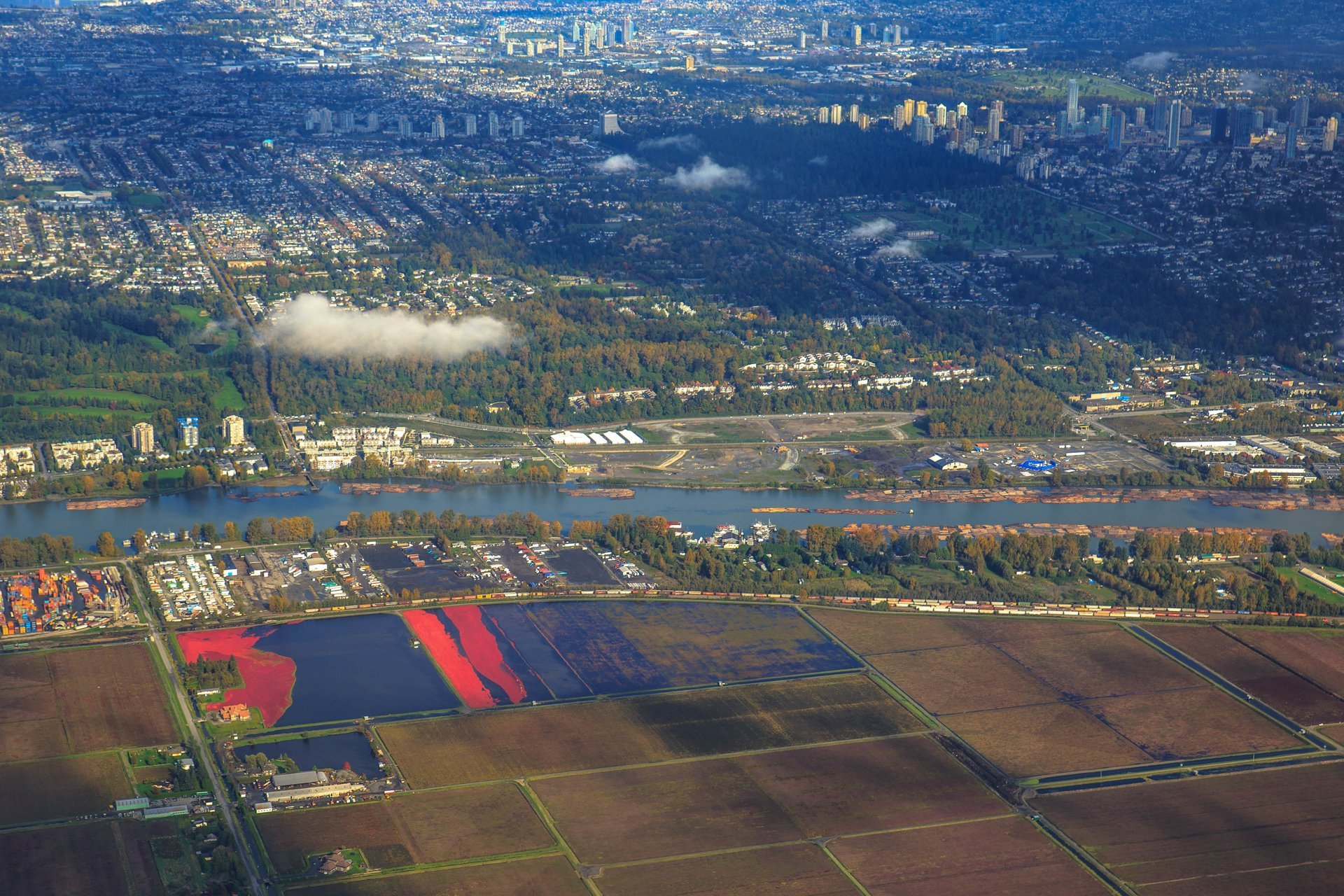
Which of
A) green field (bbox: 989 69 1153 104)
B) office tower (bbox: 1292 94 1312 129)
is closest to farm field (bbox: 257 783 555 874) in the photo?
office tower (bbox: 1292 94 1312 129)

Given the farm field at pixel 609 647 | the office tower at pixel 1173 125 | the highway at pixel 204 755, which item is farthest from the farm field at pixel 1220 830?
the office tower at pixel 1173 125

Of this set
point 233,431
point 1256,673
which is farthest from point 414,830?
point 233,431

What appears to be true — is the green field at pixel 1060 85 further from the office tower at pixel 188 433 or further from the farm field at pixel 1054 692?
the farm field at pixel 1054 692

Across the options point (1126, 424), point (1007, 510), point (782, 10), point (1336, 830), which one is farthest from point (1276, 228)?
point (782, 10)

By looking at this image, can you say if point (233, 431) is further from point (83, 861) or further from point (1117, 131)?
point (1117, 131)

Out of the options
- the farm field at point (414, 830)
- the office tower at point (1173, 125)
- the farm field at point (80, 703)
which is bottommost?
the farm field at point (414, 830)

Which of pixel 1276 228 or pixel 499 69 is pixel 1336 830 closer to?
pixel 1276 228
